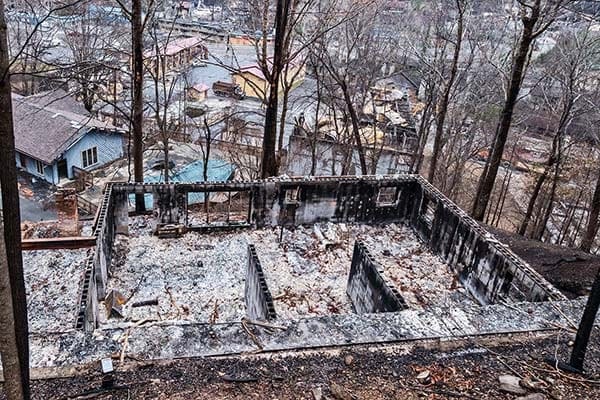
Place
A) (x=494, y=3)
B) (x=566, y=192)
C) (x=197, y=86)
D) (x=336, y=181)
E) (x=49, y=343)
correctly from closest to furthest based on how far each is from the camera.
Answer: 1. (x=49, y=343)
2. (x=336, y=181)
3. (x=494, y=3)
4. (x=566, y=192)
5. (x=197, y=86)

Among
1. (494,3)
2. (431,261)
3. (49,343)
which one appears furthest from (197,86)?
(49,343)

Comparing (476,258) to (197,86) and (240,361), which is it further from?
(197,86)

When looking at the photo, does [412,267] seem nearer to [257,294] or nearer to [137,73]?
[257,294]

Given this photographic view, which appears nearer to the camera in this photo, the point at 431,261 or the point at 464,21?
the point at 431,261

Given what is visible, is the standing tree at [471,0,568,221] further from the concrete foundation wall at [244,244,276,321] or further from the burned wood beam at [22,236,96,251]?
the burned wood beam at [22,236,96,251]

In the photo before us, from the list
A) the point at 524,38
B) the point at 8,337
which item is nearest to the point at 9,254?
the point at 8,337

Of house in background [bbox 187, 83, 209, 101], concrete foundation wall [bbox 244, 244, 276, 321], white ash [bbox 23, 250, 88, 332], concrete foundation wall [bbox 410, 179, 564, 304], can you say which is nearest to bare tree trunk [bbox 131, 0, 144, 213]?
white ash [bbox 23, 250, 88, 332]
